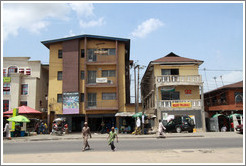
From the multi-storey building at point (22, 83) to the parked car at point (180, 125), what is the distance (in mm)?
18932

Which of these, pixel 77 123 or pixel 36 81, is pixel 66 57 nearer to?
pixel 36 81

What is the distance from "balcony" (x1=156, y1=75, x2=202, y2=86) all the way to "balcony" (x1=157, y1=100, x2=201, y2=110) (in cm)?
231

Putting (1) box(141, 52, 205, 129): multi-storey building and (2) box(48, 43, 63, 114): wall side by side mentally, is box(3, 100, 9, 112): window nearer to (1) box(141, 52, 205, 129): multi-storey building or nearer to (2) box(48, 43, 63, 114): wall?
(2) box(48, 43, 63, 114): wall

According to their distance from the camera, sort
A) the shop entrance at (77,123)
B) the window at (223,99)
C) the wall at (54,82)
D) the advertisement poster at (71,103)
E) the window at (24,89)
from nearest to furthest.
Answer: the advertisement poster at (71,103) → the wall at (54,82) → the window at (24,89) → the shop entrance at (77,123) → the window at (223,99)

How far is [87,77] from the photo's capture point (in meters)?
32.7

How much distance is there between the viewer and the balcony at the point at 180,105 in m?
29.2

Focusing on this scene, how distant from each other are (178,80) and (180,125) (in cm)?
600

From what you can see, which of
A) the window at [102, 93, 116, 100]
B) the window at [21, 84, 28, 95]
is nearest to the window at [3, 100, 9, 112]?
the window at [21, 84, 28, 95]

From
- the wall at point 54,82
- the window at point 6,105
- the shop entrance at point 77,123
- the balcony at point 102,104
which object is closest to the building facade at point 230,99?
the balcony at point 102,104

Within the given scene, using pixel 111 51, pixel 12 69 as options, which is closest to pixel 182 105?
pixel 111 51

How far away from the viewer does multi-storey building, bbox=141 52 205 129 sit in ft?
95.6

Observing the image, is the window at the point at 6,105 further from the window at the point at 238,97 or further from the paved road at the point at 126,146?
the window at the point at 238,97

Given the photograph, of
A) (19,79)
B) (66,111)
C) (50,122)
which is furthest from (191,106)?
(19,79)

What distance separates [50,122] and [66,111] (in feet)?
10.3
